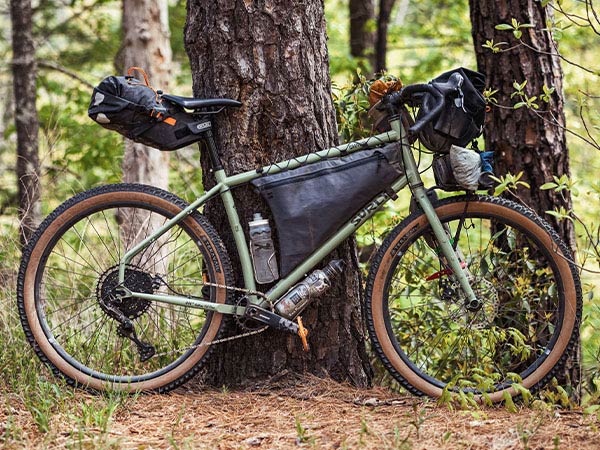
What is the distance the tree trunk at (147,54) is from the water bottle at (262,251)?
3604 mm

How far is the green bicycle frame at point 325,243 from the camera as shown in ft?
10.8

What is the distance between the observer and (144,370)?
366 centimetres

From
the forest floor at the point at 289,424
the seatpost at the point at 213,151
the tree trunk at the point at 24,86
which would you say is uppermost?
the tree trunk at the point at 24,86

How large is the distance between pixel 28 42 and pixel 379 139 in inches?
189

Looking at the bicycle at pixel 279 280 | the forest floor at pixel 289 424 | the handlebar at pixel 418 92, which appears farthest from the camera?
the bicycle at pixel 279 280

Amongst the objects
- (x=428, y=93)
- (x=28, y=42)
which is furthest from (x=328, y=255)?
(x=28, y=42)

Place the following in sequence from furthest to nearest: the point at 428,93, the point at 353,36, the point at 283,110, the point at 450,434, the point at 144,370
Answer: the point at 353,36 < the point at 144,370 < the point at 283,110 < the point at 428,93 < the point at 450,434

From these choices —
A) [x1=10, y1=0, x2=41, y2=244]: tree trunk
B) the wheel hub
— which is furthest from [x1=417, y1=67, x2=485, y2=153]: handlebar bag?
[x1=10, y1=0, x2=41, y2=244]: tree trunk

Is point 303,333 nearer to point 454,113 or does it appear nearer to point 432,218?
point 432,218

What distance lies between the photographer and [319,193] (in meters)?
3.27

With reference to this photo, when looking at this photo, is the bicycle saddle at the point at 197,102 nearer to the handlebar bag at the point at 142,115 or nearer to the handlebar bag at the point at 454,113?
the handlebar bag at the point at 142,115

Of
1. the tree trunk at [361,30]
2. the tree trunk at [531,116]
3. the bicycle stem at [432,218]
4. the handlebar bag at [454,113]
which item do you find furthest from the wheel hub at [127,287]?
the tree trunk at [361,30]

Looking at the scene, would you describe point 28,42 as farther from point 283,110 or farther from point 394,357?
point 394,357

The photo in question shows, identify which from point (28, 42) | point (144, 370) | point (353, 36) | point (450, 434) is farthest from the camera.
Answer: point (353, 36)
